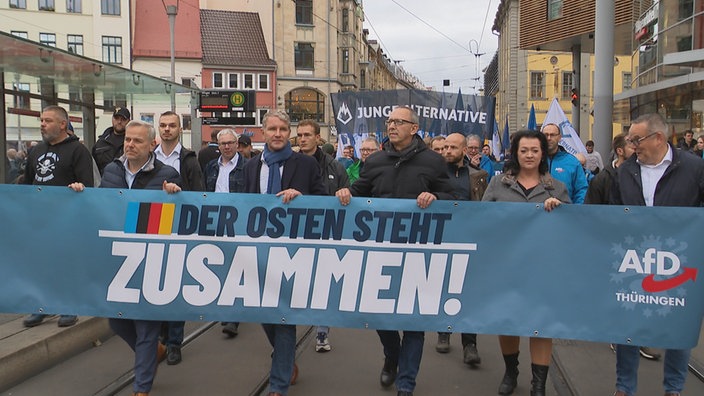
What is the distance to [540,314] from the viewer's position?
430 cm

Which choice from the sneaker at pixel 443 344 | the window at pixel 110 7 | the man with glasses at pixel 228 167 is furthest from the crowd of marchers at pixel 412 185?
the window at pixel 110 7

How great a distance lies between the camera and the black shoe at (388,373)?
4.84 m

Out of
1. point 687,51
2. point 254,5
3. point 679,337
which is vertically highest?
point 254,5

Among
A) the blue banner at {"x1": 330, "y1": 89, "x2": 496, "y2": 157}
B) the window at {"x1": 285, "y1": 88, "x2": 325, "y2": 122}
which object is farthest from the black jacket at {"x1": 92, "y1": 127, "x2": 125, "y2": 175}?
the window at {"x1": 285, "y1": 88, "x2": 325, "y2": 122}

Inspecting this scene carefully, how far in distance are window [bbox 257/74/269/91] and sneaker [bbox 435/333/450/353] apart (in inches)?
2048

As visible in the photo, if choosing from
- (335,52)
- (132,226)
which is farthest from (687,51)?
(335,52)

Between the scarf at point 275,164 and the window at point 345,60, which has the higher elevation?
the window at point 345,60

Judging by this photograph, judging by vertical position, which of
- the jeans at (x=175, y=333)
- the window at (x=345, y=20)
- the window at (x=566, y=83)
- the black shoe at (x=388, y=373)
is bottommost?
the black shoe at (x=388, y=373)

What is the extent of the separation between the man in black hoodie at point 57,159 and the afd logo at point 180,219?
1.60 m

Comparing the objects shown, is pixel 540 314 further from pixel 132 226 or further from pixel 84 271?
pixel 84 271

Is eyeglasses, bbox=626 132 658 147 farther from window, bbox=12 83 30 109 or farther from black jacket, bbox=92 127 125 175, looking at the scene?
window, bbox=12 83 30 109

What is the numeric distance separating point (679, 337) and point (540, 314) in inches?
33.5

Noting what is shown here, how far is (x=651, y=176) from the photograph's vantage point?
4258mm

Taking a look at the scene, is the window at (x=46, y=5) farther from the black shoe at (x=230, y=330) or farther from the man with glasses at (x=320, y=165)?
the black shoe at (x=230, y=330)
